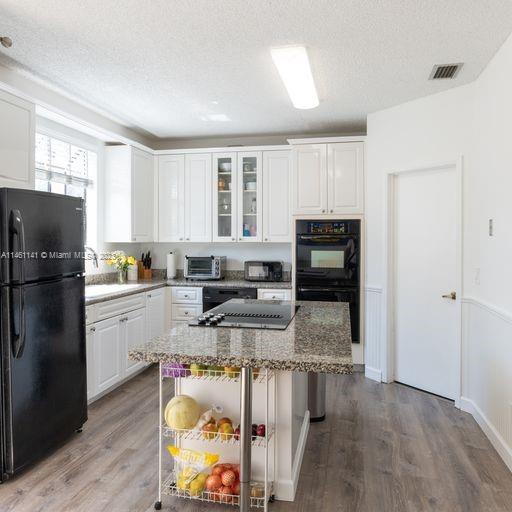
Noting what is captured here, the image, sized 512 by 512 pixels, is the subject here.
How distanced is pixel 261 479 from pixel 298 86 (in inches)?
100

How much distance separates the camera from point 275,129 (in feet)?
15.8

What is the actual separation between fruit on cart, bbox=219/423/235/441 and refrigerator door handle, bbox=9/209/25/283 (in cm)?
138

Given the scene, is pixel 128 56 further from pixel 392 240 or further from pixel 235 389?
pixel 392 240

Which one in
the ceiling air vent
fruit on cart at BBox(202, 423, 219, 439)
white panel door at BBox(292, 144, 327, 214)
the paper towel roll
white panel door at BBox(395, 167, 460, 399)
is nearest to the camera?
fruit on cart at BBox(202, 423, 219, 439)

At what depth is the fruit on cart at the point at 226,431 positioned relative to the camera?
1983 mm

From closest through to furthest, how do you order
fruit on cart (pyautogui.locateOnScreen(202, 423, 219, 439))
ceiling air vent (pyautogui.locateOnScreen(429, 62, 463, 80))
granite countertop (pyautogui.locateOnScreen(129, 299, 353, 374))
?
granite countertop (pyautogui.locateOnScreen(129, 299, 353, 374)), fruit on cart (pyautogui.locateOnScreen(202, 423, 219, 439)), ceiling air vent (pyautogui.locateOnScreen(429, 62, 463, 80))

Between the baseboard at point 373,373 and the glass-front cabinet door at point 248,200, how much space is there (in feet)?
5.87

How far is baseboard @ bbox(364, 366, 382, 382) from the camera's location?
407 centimetres

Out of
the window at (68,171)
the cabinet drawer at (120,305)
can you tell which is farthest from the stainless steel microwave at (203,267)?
the window at (68,171)

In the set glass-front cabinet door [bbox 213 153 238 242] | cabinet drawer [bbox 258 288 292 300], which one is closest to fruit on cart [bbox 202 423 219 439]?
cabinet drawer [bbox 258 288 292 300]

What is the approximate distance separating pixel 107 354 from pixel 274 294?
1767 millimetres

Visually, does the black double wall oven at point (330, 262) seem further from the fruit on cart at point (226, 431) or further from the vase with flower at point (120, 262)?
the fruit on cart at point (226, 431)

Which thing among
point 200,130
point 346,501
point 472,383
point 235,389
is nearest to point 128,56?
point 200,130

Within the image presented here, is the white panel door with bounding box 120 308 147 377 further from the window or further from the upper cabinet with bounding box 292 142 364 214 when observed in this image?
the upper cabinet with bounding box 292 142 364 214
